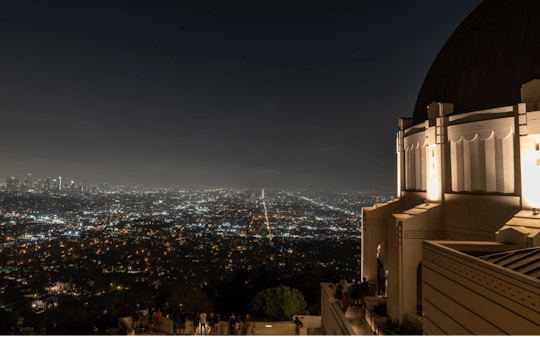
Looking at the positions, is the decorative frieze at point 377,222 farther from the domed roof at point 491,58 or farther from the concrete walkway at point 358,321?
the domed roof at point 491,58

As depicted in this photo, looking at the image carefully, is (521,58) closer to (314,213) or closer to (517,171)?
(517,171)

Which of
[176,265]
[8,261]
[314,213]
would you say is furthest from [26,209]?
[314,213]

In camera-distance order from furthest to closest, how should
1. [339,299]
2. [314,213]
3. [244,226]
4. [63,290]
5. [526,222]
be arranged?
[314,213] → [244,226] → [63,290] → [339,299] → [526,222]

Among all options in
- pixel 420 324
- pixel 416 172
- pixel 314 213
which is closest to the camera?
pixel 420 324

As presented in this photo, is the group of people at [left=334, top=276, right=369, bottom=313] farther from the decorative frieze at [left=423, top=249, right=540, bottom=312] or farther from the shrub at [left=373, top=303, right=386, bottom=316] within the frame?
the decorative frieze at [left=423, top=249, right=540, bottom=312]

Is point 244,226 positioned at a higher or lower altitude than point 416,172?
lower

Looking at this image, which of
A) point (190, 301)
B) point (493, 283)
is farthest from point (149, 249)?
point (493, 283)
